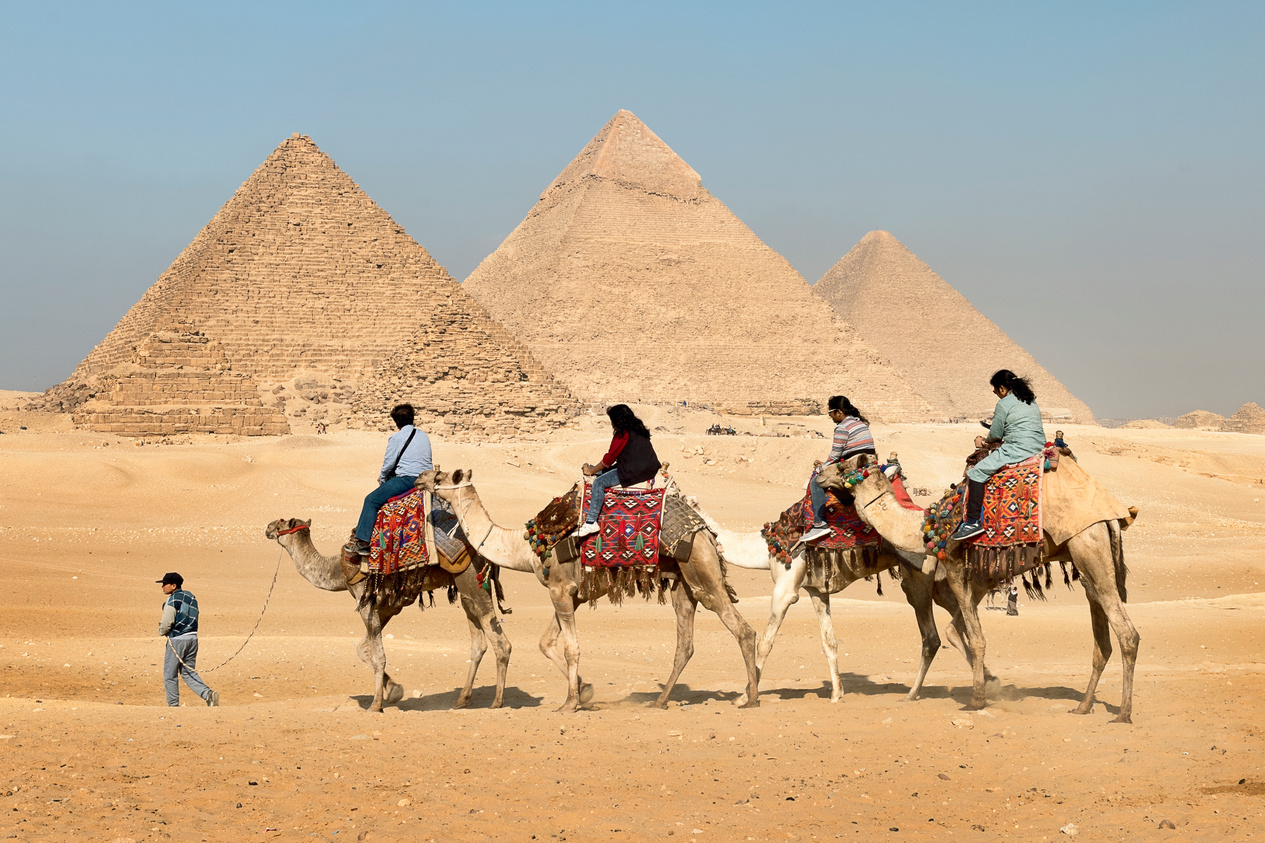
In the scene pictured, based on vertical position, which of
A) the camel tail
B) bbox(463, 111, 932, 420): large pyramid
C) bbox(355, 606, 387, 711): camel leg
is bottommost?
bbox(355, 606, 387, 711): camel leg

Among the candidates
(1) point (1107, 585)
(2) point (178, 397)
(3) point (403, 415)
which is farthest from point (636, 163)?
(1) point (1107, 585)

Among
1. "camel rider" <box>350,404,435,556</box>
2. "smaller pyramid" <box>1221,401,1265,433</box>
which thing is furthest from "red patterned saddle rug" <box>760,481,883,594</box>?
"smaller pyramid" <box>1221,401,1265,433</box>

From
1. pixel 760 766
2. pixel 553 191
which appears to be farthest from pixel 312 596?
pixel 553 191

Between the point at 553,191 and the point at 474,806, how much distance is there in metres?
107

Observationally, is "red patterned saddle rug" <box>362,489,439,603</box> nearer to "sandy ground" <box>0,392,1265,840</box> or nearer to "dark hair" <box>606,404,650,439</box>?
"sandy ground" <box>0,392,1265,840</box>

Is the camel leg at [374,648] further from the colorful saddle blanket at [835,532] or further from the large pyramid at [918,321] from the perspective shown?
the large pyramid at [918,321]

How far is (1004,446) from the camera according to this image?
5773mm

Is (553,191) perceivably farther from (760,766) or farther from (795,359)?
(760,766)

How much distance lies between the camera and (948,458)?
28.8 metres

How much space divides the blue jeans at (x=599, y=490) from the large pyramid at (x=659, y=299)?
254ft

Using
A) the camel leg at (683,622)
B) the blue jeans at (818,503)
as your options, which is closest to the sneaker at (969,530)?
the blue jeans at (818,503)

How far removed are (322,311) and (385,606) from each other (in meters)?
55.6

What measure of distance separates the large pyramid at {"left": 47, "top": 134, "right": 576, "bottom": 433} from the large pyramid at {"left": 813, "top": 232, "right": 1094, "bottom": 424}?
68299mm

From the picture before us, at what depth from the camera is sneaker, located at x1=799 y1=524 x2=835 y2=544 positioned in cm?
623
